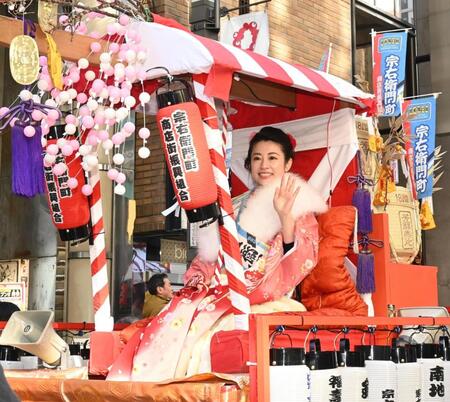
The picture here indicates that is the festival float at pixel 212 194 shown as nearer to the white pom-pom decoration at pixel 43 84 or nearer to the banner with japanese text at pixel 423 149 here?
the white pom-pom decoration at pixel 43 84

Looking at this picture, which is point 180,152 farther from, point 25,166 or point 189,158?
point 25,166

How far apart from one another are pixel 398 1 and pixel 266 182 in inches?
474

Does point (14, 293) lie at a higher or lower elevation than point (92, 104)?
lower

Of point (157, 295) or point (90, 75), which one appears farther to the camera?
point (157, 295)

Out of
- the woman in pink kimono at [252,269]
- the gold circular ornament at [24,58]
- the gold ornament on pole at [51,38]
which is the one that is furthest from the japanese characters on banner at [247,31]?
the gold circular ornament at [24,58]

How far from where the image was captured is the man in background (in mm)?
8648

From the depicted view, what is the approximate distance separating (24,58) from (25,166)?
69 cm

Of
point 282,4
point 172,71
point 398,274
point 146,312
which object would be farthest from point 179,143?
point 282,4

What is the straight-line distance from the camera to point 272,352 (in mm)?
4012

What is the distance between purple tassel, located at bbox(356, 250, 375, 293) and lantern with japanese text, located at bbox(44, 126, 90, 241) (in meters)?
1.87

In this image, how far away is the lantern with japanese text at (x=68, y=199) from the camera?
5.34m

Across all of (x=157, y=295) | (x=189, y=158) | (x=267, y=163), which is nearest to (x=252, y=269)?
(x=267, y=163)

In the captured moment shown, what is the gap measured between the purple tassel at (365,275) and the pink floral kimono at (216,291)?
1.28 feet

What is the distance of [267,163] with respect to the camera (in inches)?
236
